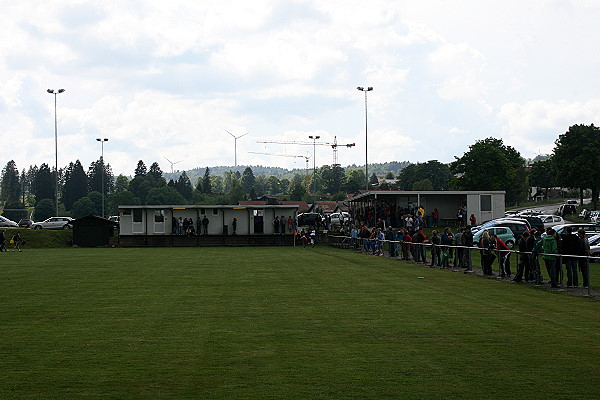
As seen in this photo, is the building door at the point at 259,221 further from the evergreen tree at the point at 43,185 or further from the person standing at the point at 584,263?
the evergreen tree at the point at 43,185

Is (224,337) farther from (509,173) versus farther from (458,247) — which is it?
(509,173)

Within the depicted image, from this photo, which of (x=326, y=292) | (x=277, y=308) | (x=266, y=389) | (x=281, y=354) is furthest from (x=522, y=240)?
(x=266, y=389)

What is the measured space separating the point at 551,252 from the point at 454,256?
8469 millimetres

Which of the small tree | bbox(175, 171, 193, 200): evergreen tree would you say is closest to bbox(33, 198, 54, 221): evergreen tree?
the small tree

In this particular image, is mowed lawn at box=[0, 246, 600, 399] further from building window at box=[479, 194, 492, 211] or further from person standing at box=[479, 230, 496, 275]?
building window at box=[479, 194, 492, 211]

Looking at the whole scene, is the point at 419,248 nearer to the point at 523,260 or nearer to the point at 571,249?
the point at 523,260

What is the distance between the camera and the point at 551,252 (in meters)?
22.2

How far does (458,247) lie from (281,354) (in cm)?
2006

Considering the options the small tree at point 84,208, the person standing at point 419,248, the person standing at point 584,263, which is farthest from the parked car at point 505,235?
the small tree at point 84,208

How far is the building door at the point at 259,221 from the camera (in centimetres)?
6350

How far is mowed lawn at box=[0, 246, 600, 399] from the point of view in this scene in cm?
902

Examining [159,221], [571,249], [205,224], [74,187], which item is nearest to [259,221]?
[205,224]

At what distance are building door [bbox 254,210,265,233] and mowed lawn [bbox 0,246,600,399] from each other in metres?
41.2

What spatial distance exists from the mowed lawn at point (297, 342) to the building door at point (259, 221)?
4117 cm
